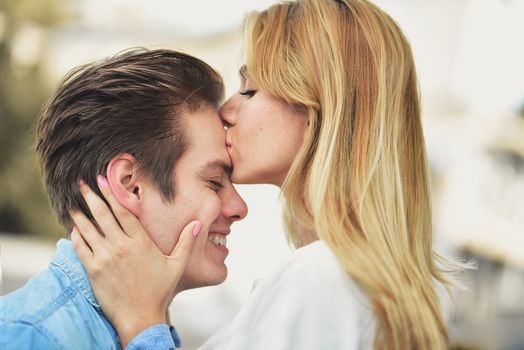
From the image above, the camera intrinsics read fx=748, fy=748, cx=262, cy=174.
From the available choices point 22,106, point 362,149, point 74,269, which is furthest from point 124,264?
point 22,106

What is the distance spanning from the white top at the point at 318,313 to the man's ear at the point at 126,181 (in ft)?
1.44

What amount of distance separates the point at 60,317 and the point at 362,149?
0.76 meters

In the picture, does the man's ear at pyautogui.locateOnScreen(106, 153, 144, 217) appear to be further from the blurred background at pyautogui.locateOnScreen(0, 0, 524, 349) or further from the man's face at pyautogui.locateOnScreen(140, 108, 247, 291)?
the blurred background at pyautogui.locateOnScreen(0, 0, 524, 349)

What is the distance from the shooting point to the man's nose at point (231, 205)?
6.25 ft

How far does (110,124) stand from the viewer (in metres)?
1.81

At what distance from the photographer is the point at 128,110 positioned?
1.83 metres

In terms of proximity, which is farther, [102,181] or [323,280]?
[102,181]

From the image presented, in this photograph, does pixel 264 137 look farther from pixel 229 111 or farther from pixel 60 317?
pixel 60 317

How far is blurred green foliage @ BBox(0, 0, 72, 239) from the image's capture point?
630 cm

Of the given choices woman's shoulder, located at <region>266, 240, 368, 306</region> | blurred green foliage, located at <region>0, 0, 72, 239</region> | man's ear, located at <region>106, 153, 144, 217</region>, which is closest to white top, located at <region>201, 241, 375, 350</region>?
woman's shoulder, located at <region>266, 240, 368, 306</region>

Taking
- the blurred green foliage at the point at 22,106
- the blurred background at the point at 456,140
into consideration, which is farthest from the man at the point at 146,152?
the blurred green foliage at the point at 22,106

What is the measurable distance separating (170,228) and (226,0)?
3.88m

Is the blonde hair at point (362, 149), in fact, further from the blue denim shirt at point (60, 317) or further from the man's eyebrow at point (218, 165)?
the blue denim shirt at point (60, 317)

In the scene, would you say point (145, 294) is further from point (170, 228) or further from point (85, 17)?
point (85, 17)
